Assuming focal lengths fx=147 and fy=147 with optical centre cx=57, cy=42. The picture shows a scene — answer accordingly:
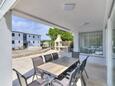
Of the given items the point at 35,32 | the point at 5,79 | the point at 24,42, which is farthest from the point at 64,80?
the point at 35,32

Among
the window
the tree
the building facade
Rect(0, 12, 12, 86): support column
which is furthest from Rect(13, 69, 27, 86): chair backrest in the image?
the building facade

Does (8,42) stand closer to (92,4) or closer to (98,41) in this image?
(92,4)

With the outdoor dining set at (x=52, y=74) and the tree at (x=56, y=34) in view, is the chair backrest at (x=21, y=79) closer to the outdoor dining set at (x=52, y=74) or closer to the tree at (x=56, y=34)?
the outdoor dining set at (x=52, y=74)

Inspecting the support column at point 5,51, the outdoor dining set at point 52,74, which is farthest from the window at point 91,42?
the support column at point 5,51

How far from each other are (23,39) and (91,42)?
2632 cm

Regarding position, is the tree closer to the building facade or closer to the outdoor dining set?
the building facade

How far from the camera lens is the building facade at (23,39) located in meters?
30.1

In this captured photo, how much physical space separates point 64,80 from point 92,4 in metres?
2.14

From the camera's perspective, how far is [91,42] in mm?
9180

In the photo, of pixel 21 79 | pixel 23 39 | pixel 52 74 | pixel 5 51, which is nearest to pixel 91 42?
pixel 52 74

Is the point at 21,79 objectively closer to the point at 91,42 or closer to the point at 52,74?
the point at 52,74

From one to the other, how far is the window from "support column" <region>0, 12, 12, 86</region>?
654cm

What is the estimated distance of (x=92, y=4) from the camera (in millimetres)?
3551

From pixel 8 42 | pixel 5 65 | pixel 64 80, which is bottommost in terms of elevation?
pixel 64 80
